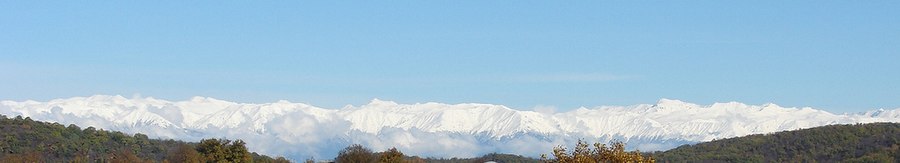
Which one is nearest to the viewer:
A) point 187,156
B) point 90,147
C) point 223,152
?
point 187,156

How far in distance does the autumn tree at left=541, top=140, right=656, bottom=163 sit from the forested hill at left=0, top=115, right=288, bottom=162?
83102mm

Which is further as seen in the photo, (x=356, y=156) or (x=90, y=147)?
(x=90, y=147)

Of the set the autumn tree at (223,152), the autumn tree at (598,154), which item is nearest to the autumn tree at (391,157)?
the autumn tree at (223,152)

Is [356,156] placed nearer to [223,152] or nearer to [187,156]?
[223,152]

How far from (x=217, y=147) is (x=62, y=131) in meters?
42.6

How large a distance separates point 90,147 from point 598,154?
125 m

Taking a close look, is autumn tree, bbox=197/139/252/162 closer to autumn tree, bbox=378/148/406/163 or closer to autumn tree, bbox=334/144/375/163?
autumn tree, bbox=334/144/375/163

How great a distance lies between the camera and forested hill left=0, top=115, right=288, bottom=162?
143 m

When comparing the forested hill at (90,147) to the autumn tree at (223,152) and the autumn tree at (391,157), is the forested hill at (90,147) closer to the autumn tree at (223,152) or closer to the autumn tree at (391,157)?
the autumn tree at (223,152)

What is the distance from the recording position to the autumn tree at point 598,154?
5675 cm

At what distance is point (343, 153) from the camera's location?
5974 inches

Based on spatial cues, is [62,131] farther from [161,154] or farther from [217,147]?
[217,147]

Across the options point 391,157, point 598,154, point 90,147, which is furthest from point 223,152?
point 598,154

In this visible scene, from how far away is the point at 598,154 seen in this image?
58.0 meters
